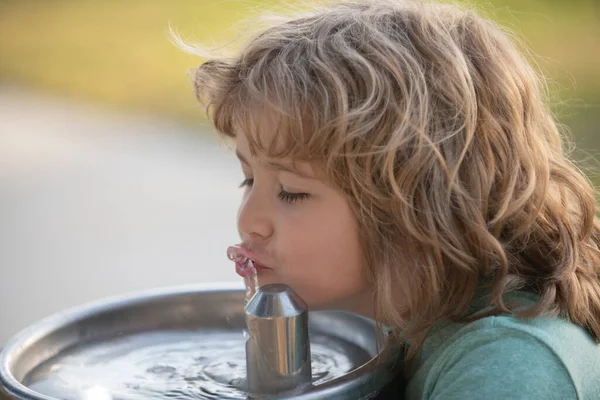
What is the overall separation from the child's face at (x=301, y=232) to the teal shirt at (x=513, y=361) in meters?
0.13

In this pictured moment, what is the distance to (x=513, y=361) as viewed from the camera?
2.93 feet

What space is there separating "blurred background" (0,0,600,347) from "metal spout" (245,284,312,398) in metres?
0.51

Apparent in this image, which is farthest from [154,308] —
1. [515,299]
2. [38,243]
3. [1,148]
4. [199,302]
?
[1,148]

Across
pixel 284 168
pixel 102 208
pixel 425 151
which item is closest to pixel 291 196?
pixel 284 168

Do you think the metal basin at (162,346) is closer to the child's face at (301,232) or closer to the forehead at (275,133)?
the child's face at (301,232)

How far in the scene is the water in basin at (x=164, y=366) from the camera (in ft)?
3.45

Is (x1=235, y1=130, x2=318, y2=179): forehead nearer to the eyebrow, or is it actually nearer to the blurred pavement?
the eyebrow

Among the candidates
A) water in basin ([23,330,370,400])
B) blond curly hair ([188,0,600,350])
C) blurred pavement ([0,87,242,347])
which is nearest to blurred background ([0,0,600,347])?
blurred pavement ([0,87,242,347])

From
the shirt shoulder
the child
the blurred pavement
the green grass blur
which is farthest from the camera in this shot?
the green grass blur

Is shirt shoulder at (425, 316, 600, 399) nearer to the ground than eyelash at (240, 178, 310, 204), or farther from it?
nearer to the ground

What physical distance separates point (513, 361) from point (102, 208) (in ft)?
7.03

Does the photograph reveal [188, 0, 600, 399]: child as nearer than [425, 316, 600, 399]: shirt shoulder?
No

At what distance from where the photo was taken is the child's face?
1.02 metres

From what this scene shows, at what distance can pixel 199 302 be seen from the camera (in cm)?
123
